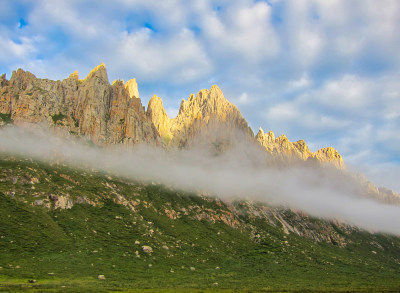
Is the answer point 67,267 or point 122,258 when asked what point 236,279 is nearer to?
point 122,258

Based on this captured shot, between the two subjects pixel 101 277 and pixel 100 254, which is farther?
pixel 100 254

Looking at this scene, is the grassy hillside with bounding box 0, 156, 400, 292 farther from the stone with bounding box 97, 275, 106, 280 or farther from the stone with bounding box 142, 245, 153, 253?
the stone with bounding box 97, 275, 106, 280

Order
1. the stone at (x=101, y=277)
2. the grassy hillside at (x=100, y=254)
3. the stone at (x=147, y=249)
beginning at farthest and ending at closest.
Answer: the stone at (x=147, y=249) → the stone at (x=101, y=277) → the grassy hillside at (x=100, y=254)

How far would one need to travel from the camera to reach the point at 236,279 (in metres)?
137

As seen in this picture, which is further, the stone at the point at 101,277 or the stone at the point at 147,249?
the stone at the point at 147,249

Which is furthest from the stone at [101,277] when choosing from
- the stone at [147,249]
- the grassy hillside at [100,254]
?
the stone at [147,249]

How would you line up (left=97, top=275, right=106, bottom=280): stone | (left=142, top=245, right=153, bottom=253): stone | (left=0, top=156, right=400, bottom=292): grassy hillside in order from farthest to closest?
1. (left=142, top=245, right=153, bottom=253): stone
2. (left=97, top=275, right=106, bottom=280): stone
3. (left=0, top=156, right=400, bottom=292): grassy hillside

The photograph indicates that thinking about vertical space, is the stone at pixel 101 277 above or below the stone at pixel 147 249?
below

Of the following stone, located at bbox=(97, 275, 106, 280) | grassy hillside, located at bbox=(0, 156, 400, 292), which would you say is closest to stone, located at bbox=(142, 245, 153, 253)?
grassy hillside, located at bbox=(0, 156, 400, 292)

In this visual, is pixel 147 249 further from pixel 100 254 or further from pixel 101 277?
pixel 101 277

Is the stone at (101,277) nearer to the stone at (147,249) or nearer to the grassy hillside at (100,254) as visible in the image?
the grassy hillside at (100,254)

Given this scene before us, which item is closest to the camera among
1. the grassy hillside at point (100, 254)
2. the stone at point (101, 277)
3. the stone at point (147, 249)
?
the grassy hillside at point (100, 254)

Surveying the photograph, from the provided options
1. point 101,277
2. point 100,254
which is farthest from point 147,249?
point 101,277

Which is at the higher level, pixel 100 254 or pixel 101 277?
pixel 100 254
